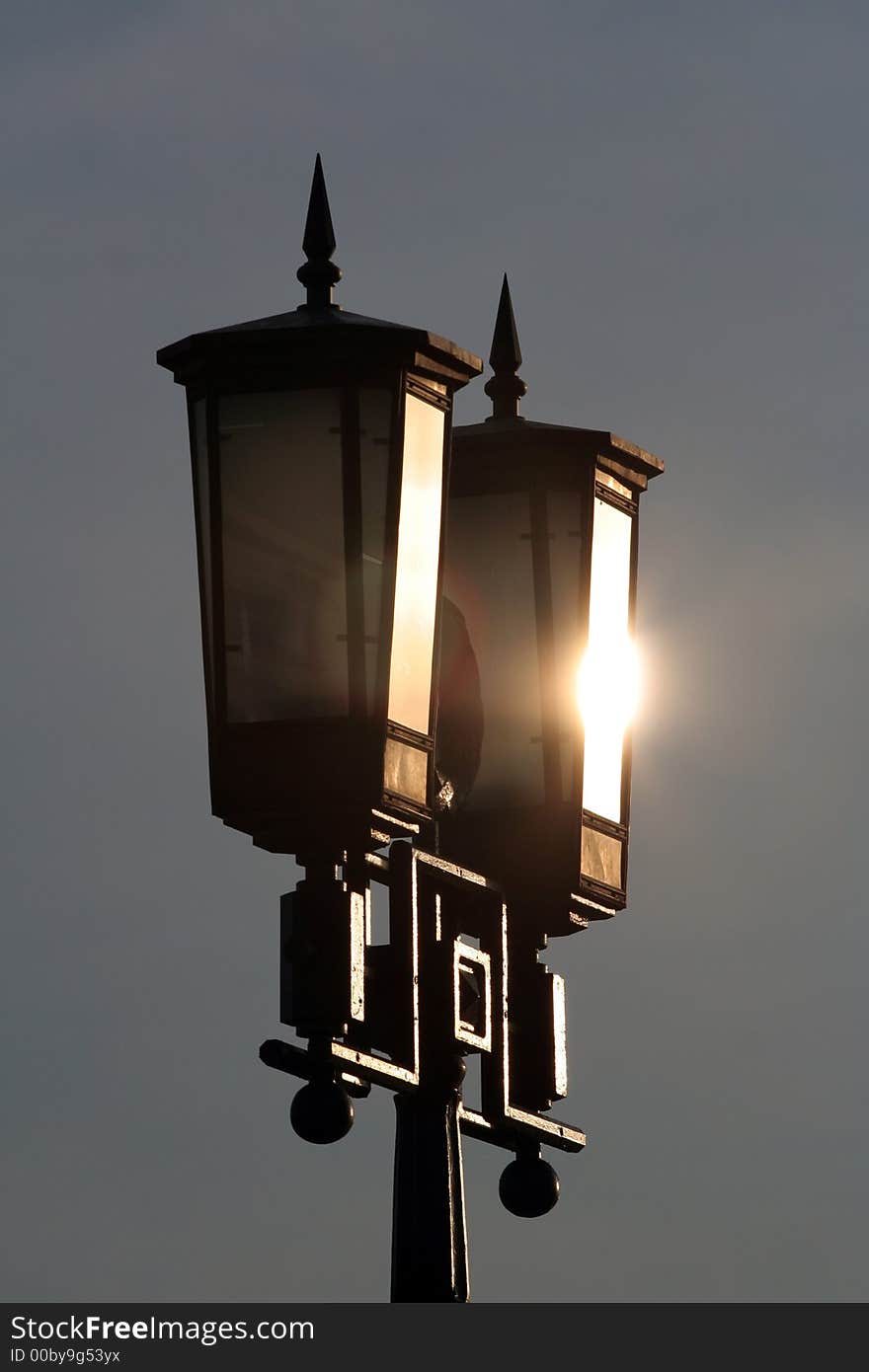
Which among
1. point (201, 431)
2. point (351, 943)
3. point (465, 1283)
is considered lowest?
point (465, 1283)

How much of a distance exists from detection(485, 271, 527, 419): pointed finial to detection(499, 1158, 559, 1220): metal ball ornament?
2.15 m

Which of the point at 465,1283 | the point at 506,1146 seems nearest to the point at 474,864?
the point at 506,1146

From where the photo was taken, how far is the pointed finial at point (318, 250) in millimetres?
8609

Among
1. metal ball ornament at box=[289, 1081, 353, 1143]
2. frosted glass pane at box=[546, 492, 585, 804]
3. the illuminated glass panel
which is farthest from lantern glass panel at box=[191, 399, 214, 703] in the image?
the illuminated glass panel

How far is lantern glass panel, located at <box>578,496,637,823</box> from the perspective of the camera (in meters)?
9.28

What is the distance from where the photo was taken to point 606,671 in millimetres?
9336

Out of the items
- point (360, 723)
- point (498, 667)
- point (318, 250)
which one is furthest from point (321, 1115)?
point (318, 250)

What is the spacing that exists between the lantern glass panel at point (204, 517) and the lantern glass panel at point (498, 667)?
119cm

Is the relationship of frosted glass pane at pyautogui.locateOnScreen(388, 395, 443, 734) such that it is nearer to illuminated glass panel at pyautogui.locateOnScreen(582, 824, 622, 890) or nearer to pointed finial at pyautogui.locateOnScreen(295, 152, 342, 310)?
pointed finial at pyautogui.locateOnScreen(295, 152, 342, 310)

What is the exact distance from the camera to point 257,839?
8.23 metres

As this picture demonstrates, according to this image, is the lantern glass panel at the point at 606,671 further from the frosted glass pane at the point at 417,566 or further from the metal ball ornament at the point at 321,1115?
the metal ball ornament at the point at 321,1115

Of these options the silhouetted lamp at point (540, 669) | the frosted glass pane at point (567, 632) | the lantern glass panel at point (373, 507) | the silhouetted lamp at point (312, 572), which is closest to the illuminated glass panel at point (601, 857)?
the silhouetted lamp at point (540, 669)

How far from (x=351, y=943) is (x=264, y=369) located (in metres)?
1.43

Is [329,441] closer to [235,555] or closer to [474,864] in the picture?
[235,555]
